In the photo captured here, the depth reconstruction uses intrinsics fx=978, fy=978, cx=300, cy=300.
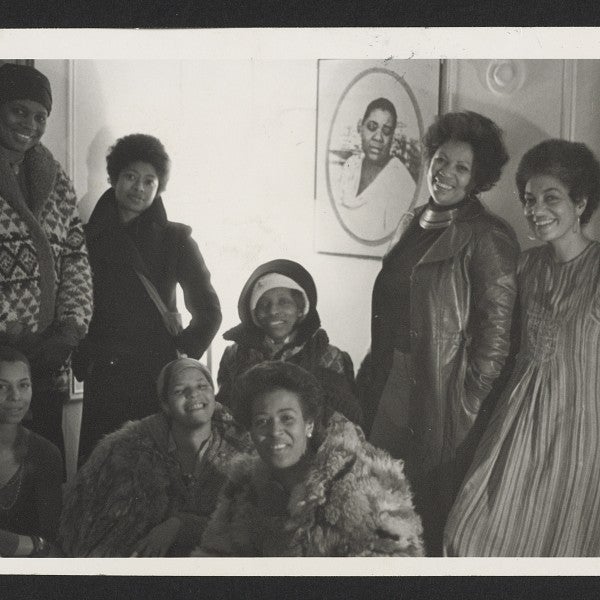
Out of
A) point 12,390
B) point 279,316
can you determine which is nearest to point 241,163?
point 279,316

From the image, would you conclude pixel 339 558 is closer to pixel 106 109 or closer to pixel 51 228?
pixel 51 228

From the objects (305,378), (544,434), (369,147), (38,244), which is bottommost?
(544,434)

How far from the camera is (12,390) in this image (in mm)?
2000

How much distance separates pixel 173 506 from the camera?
202 cm

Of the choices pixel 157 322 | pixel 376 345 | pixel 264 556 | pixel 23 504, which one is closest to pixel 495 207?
Result: pixel 376 345

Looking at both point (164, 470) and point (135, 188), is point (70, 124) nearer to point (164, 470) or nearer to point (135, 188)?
point (135, 188)

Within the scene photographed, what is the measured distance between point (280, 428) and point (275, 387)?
0.08 metres

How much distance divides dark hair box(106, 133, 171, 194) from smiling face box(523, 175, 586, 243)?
0.75 m

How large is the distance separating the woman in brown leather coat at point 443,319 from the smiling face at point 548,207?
60 mm

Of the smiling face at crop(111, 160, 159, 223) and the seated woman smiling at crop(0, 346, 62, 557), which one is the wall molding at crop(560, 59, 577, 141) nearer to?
the smiling face at crop(111, 160, 159, 223)

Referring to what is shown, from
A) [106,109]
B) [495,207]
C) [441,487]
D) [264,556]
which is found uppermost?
[106,109]

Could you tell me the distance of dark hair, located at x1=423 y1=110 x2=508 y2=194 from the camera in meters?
2.02

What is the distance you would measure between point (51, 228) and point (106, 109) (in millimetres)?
270

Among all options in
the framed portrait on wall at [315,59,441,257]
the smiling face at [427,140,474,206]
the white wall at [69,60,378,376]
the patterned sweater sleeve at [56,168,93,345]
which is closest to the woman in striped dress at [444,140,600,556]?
the smiling face at [427,140,474,206]
